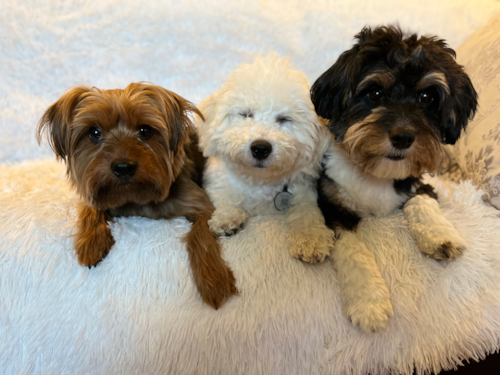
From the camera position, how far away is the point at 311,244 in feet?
4.17

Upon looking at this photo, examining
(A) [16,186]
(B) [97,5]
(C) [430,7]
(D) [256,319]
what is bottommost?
(A) [16,186]

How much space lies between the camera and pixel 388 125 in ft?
3.77

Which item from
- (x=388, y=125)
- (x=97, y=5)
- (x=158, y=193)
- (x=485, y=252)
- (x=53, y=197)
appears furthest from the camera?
(x=97, y=5)

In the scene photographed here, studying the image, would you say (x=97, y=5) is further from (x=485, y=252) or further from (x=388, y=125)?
(x=485, y=252)

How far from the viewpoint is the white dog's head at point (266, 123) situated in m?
1.32

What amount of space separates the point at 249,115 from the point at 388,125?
1.90ft

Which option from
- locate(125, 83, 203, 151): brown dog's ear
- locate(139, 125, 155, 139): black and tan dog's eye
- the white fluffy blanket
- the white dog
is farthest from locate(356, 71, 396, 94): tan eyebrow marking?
locate(139, 125, 155, 139): black and tan dog's eye

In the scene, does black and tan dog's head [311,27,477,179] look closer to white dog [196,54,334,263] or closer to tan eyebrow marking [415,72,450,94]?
tan eyebrow marking [415,72,450,94]

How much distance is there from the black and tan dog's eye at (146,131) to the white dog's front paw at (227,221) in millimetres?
458

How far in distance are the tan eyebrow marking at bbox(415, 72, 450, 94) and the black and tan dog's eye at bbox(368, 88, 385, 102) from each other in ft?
0.43

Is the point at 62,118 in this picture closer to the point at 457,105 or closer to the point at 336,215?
the point at 336,215

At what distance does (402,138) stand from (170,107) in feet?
3.19

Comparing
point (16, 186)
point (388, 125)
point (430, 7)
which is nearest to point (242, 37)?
point (430, 7)

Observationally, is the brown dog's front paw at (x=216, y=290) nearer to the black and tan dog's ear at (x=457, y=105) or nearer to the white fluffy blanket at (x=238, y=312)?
the white fluffy blanket at (x=238, y=312)
